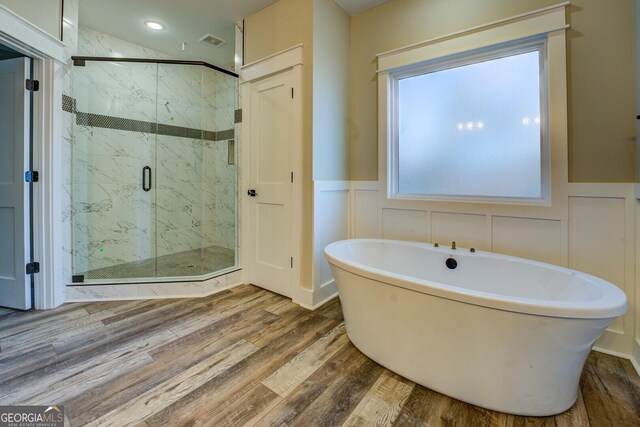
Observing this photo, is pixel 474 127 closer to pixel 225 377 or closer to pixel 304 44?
pixel 304 44

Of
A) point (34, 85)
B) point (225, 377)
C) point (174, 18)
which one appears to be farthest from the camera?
point (174, 18)

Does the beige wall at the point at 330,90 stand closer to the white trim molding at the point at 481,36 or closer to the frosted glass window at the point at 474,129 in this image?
the white trim molding at the point at 481,36

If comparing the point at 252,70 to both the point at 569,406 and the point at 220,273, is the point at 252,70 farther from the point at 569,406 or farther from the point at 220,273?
the point at 569,406

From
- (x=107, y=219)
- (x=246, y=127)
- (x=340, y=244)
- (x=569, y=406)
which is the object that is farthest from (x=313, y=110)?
(x=107, y=219)

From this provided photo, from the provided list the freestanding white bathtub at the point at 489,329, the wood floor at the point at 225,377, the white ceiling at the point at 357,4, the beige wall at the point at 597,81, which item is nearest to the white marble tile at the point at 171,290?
the wood floor at the point at 225,377

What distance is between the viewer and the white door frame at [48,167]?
7.44ft

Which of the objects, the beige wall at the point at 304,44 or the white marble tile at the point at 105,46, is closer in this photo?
the beige wall at the point at 304,44

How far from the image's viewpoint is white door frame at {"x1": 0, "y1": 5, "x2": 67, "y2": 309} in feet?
7.44

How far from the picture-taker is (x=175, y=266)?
3113 mm

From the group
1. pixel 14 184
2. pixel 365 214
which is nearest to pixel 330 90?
pixel 365 214

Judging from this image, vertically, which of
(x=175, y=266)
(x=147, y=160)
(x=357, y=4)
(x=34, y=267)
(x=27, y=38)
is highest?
(x=357, y=4)

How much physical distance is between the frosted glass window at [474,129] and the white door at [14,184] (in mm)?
3161

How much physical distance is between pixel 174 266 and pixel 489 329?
3.01 m

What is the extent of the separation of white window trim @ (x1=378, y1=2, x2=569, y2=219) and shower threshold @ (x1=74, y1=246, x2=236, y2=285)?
1.98 meters
